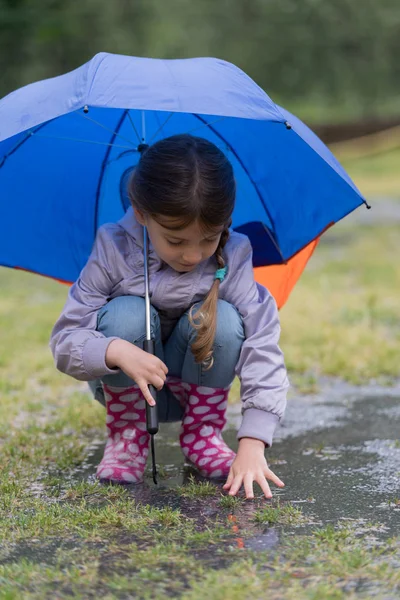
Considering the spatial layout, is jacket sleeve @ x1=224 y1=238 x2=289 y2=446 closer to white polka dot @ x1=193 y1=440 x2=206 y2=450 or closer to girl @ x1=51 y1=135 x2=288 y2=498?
girl @ x1=51 y1=135 x2=288 y2=498

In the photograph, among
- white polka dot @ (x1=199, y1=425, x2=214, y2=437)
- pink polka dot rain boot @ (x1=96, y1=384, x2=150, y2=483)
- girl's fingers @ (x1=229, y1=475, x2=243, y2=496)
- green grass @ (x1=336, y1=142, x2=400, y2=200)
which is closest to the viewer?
girl's fingers @ (x1=229, y1=475, x2=243, y2=496)

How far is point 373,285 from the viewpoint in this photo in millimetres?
6039

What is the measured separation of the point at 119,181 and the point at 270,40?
17081mm

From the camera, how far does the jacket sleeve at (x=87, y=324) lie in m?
2.45

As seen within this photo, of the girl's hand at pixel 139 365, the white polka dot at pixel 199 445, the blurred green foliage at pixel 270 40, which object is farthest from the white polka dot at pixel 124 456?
the blurred green foliage at pixel 270 40

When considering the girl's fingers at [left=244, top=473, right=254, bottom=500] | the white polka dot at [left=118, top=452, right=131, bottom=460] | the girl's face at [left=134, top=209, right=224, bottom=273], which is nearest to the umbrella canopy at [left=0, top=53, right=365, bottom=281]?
the girl's face at [left=134, top=209, right=224, bottom=273]

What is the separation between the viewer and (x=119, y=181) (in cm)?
309

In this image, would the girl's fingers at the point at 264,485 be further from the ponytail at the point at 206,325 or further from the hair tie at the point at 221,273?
the hair tie at the point at 221,273

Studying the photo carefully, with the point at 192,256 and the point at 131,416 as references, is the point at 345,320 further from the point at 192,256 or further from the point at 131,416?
the point at 192,256

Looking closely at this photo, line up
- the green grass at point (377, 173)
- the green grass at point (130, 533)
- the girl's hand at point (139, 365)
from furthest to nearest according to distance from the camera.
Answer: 1. the green grass at point (377, 173)
2. the girl's hand at point (139, 365)
3. the green grass at point (130, 533)

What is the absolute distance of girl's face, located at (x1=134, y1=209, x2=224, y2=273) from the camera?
96.4 inches

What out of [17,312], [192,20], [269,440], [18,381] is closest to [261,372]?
[269,440]

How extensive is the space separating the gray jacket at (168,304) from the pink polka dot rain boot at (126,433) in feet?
0.60

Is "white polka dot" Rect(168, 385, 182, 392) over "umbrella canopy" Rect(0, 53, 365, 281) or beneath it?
beneath
